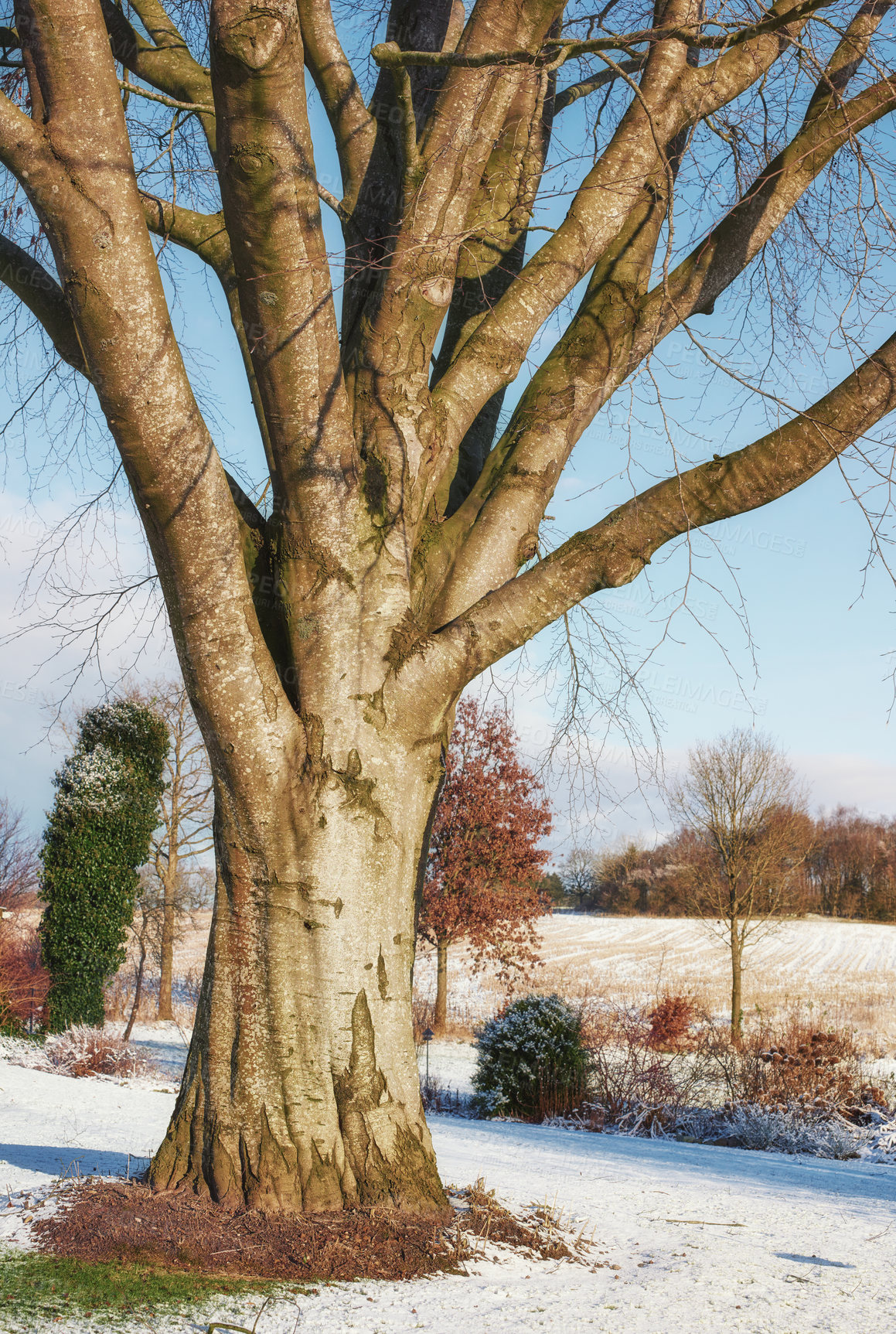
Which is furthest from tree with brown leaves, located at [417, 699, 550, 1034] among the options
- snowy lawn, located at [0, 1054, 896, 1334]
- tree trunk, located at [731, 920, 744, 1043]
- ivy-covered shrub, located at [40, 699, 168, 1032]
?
snowy lawn, located at [0, 1054, 896, 1334]

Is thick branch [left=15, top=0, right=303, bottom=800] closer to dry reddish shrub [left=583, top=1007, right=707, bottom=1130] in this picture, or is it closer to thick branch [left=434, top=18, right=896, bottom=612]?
thick branch [left=434, top=18, right=896, bottom=612]

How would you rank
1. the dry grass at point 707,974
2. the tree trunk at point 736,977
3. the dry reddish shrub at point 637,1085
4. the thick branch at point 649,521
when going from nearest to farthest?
the thick branch at point 649,521 < the dry reddish shrub at point 637,1085 < the tree trunk at point 736,977 < the dry grass at point 707,974

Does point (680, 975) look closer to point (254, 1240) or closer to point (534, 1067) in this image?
point (534, 1067)

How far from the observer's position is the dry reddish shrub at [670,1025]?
11453 mm

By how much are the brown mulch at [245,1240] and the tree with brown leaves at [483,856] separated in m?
12.1

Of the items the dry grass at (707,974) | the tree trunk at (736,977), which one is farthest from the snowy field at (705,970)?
the tree trunk at (736,977)

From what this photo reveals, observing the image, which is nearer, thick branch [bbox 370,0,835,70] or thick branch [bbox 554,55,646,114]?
thick branch [bbox 370,0,835,70]

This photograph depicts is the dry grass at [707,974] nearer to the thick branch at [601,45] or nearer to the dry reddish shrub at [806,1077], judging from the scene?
the dry reddish shrub at [806,1077]

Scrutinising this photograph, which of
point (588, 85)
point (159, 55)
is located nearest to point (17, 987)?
point (159, 55)

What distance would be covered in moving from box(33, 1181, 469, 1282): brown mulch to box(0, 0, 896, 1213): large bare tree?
0.09 m

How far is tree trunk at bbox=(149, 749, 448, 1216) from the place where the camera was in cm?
287

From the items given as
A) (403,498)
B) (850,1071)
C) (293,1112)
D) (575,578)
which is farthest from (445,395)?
(850,1071)

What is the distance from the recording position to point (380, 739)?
124 inches

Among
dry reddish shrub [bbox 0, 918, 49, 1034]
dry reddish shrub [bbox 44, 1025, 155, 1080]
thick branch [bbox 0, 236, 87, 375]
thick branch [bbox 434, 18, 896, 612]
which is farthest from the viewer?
dry reddish shrub [bbox 0, 918, 49, 1034]
